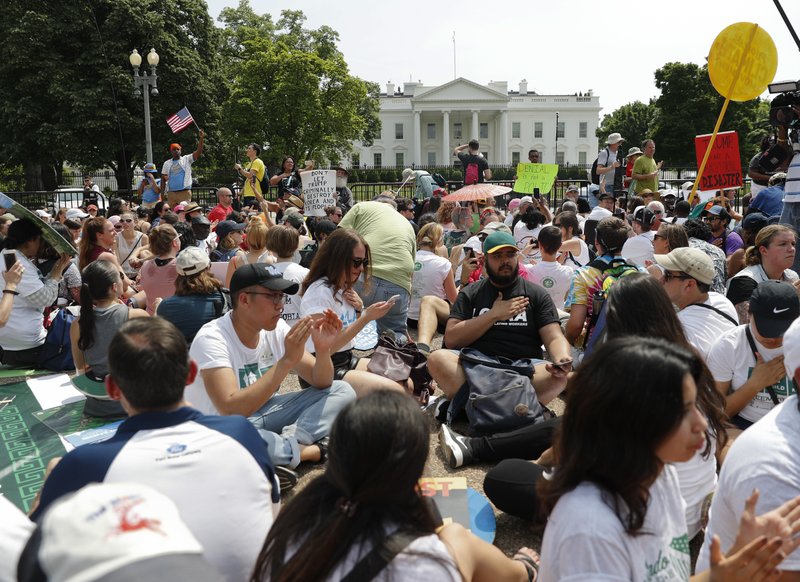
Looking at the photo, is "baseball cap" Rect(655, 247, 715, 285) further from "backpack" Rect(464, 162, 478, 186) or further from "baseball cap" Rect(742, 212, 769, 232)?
"backpack" Rect(464, 162, 478, 186)

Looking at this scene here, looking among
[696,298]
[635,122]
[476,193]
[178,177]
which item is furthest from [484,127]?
[696,298]

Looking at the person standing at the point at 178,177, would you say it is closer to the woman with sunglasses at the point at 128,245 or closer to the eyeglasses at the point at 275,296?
the woman with sunglasses at the point at 128,245

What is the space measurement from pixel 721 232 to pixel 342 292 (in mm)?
5164

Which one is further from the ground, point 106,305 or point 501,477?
point 106,305

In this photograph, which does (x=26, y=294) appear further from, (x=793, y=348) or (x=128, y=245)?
(x=793, y=348)

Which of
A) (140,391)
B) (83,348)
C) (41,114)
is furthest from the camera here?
(41,114)

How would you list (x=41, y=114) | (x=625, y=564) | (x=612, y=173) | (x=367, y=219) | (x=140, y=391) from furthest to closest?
(x=41, y=114), (x=612, y=173), (x=367, y=219), (x=140, y=391), (x=625, y=564)

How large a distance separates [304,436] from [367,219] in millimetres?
2972

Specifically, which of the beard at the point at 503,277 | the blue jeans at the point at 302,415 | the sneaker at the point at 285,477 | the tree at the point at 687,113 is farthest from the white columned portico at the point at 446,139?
the sneaker at the point at 285,477

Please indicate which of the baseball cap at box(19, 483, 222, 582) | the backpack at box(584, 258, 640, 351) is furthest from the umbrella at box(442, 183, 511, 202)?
the baseball cap at box(19, 483, 222, 582)

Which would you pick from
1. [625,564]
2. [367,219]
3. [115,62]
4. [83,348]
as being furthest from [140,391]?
[115,62]

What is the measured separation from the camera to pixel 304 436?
14.3ft

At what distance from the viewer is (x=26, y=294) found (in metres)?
6.45

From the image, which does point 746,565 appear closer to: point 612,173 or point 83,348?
point 83,348
